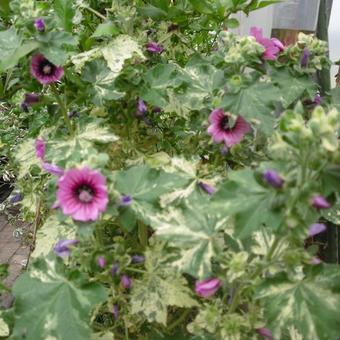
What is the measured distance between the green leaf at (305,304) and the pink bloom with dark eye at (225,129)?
287mm

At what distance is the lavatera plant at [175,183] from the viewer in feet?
2.42

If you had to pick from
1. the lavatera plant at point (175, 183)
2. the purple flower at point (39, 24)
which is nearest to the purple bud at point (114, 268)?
the lavatera plant at point (175, 183)

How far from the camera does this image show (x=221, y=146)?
1.01 m

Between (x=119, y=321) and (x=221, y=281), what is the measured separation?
0.39 metres

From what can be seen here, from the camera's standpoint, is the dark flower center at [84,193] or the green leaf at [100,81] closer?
the dark flower center at [84,193]

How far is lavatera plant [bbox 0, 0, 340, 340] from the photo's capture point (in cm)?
74

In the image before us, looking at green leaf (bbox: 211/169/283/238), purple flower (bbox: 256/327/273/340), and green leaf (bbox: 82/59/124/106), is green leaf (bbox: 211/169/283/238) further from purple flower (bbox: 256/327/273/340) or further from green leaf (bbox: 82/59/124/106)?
green leaf (bbox: 82/59/124/106)

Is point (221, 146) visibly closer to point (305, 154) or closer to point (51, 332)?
point (305, 154)

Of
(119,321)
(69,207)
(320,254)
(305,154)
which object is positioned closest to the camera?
(305,154)

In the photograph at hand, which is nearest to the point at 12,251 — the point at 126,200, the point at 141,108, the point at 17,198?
the point at 17,198

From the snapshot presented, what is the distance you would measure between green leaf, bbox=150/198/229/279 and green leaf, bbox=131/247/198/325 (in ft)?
0.43

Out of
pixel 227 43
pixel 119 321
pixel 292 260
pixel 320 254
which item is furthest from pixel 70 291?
pixel 320 254

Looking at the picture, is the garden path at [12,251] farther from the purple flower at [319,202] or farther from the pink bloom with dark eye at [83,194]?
the purple flower at [319,202]

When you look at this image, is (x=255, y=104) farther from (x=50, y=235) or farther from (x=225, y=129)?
(x=50, y=235)
